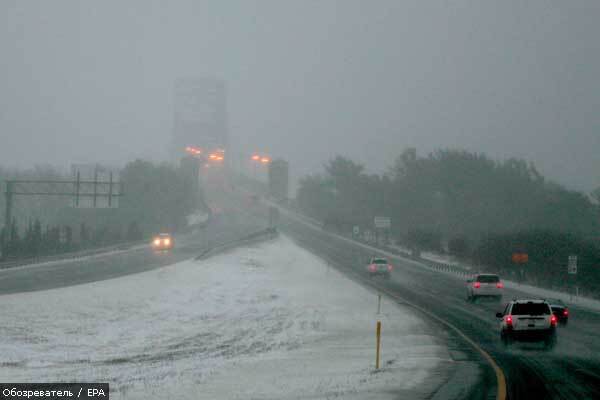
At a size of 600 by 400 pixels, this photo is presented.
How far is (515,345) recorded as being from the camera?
77.3ft

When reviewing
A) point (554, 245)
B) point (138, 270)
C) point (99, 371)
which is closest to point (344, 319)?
point (99, 371)

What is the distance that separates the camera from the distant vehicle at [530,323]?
2330 cm

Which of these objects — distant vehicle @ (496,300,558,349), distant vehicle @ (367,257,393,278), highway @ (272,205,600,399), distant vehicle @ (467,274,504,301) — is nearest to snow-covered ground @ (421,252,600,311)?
highway @ (272,205,600,399)

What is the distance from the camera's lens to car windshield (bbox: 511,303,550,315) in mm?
23469

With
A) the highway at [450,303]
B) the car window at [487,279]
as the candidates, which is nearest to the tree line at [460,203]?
the highway at [450,303]

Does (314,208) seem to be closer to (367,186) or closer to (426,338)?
(367,186)

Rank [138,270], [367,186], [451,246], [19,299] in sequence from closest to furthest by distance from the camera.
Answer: [19,299]
[138,270]
[451,246]
[367,186]

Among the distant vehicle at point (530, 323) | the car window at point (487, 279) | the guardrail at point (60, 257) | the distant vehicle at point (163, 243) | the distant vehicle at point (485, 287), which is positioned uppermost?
the distant vehicle at point (530, 323)

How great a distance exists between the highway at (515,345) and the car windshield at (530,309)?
102 cm

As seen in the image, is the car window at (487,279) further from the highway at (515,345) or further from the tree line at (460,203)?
the tree line at (460,203)

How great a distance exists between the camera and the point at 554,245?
A: 6556 centimetres

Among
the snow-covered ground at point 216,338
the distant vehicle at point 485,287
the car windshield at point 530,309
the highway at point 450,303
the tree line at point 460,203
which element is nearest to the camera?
the highway at point 450,303

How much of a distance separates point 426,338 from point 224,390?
11407 mm

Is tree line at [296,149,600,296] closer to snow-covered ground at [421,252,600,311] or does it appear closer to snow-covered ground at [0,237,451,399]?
snow-covered ground at [421,252,600,311]
